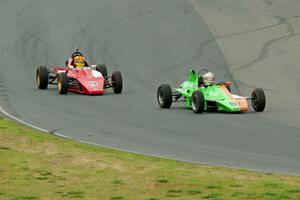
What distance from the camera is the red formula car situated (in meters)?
26.9

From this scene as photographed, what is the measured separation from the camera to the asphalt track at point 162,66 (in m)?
18.3

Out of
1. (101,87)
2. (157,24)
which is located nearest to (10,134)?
(101,87)

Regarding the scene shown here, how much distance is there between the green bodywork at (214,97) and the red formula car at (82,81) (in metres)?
3.44

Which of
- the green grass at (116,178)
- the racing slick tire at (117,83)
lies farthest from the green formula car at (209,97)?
the green grass at (116,178)

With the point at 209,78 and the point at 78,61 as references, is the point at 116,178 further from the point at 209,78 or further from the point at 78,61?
the point at 78,61

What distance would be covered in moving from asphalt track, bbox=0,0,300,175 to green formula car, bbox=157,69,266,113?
324 millimetres

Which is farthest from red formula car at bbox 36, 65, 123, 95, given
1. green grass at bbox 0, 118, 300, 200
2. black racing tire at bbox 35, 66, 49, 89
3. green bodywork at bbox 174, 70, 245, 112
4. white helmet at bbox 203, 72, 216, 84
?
green grass at bbox 0, 118, 300, 200

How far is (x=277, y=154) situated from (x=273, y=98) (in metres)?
9.57

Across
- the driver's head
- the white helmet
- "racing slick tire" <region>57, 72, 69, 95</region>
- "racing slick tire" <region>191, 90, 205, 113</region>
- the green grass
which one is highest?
the driver's head

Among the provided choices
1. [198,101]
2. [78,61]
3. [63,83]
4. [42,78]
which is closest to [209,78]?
[198,101]

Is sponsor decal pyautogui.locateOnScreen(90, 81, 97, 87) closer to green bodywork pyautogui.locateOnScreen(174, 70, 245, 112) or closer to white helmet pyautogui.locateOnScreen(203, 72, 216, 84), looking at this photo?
green bodywork pyautogui.locateOnScreen(174, 70, 245, 112)

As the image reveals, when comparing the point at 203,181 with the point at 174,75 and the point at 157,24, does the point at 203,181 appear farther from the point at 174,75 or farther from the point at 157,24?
the point at 157,24

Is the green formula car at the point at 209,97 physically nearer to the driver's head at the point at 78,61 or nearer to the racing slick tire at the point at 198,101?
the racing slick tire at the point at 198,101

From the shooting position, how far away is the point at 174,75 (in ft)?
99.7
